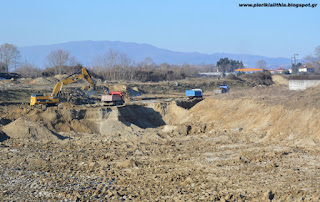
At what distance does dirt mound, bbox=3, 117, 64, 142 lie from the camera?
2573 centimetres

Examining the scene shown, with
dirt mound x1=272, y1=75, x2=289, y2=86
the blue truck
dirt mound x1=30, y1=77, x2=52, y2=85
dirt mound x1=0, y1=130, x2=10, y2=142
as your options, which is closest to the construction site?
dirt mound x1=0, y1=130, x2=10, y2=142

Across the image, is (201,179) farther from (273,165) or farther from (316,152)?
(316,152)

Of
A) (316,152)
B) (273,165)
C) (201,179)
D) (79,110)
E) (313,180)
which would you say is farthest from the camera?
(79,110)

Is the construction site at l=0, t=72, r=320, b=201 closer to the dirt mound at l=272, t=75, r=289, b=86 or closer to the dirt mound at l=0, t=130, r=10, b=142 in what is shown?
the dirt mound at l=0, t=130, r=10, b=142

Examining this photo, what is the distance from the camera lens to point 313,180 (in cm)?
1462

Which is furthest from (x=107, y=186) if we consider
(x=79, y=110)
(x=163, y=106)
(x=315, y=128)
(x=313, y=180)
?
(x=163, y=106)

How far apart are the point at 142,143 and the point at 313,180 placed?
11739 mm

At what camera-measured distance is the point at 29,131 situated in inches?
1029

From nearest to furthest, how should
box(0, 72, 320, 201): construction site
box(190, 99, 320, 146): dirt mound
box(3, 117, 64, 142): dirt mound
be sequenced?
box(0, 72, 320, 201): construction site < box(190, 99, 320, 146): dirt mound < box(3, 117, 64, 142): dirt mound

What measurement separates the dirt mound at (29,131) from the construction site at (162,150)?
6 centimetres

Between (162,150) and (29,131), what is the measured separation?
901 centimetres

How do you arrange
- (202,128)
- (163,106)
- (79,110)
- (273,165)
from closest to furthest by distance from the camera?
1. (273,165)
2. (202,128)
3. (79,110)
4. (163,106)

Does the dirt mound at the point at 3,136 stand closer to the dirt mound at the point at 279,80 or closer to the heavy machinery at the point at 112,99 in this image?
the heavy machinery at the point at 112,99

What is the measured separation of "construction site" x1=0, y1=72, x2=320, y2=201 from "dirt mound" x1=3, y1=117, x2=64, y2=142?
0.19 ft
